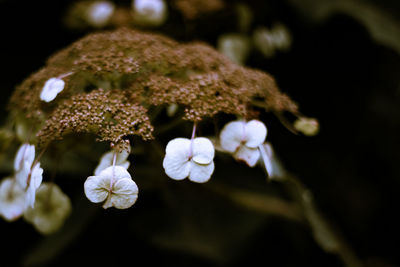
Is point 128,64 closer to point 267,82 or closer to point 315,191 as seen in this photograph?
point 267,82

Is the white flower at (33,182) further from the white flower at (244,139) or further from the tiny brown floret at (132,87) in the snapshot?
the white flower at (244,139)

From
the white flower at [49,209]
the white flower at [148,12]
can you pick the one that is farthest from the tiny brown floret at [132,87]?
the white flower at [148,12]

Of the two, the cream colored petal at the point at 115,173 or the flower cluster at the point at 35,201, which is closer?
the cream colored petal at the point at 115,173

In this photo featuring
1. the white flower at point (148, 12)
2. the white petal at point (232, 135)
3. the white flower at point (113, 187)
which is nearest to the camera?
the white flower at point (113, 187)

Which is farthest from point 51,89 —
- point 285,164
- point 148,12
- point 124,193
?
point 285,164

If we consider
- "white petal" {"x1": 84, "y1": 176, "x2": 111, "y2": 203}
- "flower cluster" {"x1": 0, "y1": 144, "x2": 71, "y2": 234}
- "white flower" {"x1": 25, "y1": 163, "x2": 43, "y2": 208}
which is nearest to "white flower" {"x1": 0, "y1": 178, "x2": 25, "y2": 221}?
"flower cluster" {"x1": 0, "y1": 144, "x2": 71, "y2": 234}

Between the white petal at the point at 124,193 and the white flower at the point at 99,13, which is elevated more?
the white flower at the point at 99,13

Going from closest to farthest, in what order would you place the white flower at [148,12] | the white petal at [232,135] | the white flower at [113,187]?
the white flower at [113,187], the white petal at [232,135], the white flower at [148,12]

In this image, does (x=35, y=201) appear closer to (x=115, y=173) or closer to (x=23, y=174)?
(x=23, y=174)
